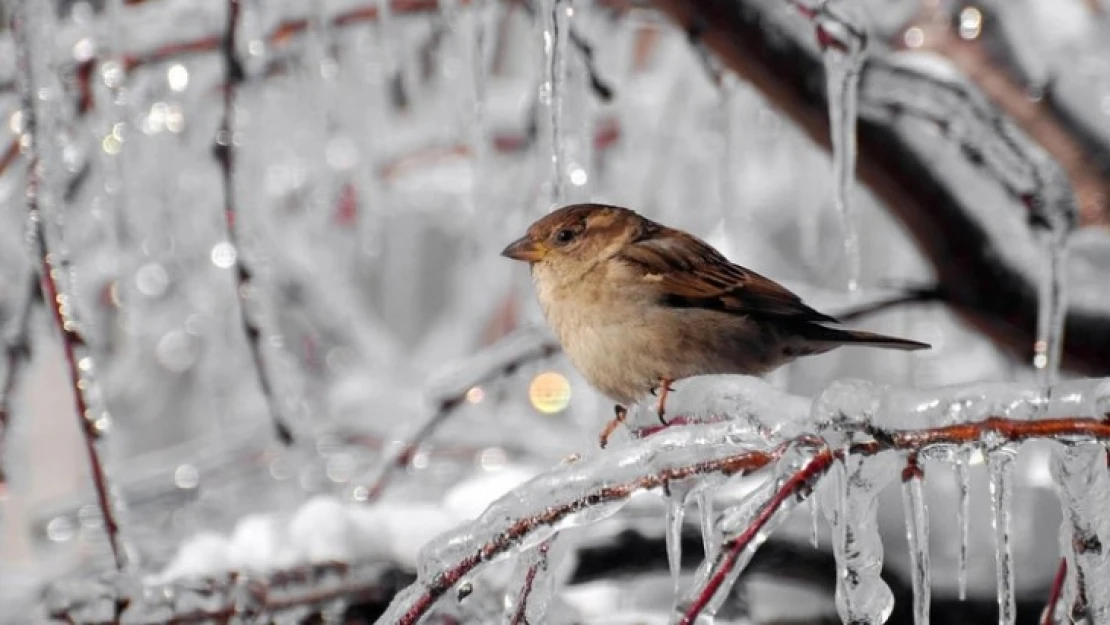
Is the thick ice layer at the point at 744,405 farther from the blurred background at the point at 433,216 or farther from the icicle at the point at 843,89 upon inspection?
the icicle at the point at 843,89

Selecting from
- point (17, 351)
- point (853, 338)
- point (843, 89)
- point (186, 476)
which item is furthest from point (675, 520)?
point (186, 476)

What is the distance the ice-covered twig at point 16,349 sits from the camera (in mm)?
2158

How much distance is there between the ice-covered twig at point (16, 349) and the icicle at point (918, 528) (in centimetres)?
145

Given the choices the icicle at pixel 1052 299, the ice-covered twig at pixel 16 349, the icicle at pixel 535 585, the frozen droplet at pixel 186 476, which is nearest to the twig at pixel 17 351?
the ice-covered twig at pixel 16 349

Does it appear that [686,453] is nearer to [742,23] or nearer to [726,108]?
[742,23]

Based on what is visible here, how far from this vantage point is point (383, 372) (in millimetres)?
6168

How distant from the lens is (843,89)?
239 centimetres

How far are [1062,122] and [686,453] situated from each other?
274cm

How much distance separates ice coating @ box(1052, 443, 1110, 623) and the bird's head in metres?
1.27

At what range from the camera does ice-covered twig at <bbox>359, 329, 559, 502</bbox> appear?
2.96 meters

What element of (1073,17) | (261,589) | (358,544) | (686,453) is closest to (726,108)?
(358,544)

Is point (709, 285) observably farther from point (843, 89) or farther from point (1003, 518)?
point (1003, 518)

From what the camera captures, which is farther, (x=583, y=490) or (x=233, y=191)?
(x=233, y=191)

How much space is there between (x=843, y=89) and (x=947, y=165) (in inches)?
19.1
